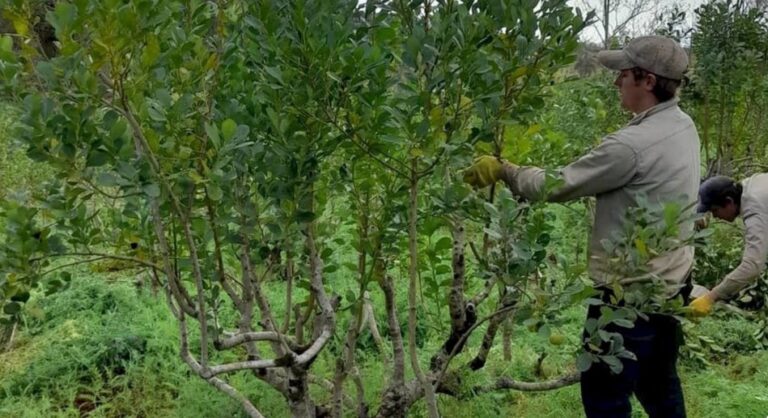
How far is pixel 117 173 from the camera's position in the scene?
1726 mm

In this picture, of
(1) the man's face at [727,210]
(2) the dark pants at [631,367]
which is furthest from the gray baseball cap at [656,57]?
(1) the man's face at [727,210]

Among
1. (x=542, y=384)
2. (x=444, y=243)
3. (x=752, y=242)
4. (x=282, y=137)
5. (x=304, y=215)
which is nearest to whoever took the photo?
(x=282, y=137)

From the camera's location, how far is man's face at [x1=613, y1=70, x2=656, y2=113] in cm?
271

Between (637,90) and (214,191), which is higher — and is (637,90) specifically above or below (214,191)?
above

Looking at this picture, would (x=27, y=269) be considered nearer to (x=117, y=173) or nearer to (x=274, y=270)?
(x=117, y=173)

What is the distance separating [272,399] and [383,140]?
214cm

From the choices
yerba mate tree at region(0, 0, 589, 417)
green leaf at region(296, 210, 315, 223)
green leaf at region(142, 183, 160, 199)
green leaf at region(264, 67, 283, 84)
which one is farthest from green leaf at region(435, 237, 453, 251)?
Answer: green leaf at region(142, 183, 160, 199)

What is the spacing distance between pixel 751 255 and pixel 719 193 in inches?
12.8

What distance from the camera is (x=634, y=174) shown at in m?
2.58

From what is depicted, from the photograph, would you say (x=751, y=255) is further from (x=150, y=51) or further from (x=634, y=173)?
(x=150, y=51)

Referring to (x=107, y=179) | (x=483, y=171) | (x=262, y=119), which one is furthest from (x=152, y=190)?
(x=483, y=171)

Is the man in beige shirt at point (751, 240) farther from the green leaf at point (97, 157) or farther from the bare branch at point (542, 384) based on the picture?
the green leaf at point (97, 157)

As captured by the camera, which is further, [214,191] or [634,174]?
[634,174]

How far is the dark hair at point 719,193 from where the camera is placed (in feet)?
11.8
